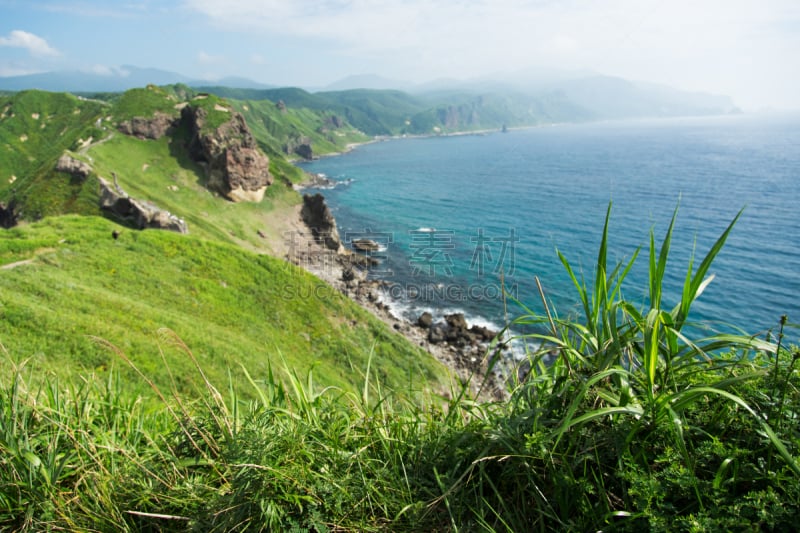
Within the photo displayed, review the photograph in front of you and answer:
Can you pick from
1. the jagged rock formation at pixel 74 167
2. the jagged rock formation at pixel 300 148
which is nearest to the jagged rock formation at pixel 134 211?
the jagged rock formation at pixel 74 167

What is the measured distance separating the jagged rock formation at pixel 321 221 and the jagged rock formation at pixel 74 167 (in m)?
27.6

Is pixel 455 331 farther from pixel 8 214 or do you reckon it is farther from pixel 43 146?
pixel 43 146

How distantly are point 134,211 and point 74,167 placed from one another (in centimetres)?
1514

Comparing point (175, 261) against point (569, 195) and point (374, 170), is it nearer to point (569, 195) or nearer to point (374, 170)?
point (569, 195)

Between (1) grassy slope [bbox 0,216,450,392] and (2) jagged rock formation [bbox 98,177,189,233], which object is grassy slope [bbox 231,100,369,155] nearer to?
(2) jagged rock formation [bbox 98,177,189,233]

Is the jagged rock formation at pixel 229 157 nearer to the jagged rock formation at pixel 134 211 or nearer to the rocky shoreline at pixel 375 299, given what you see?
the rocky shoreline at pixel 375 299

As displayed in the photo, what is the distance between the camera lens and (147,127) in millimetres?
67188

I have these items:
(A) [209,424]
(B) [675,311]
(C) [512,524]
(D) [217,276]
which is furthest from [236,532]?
Result: (D) [217,276]

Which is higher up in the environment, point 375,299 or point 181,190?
point 181,190

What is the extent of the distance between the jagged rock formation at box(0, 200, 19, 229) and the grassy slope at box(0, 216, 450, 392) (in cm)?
2629

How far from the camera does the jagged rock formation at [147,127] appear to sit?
216ft

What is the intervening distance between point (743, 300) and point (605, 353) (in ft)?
135

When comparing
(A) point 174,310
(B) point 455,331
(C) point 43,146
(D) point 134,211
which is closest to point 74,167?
(D) point 134,211

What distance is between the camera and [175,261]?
25.9m
